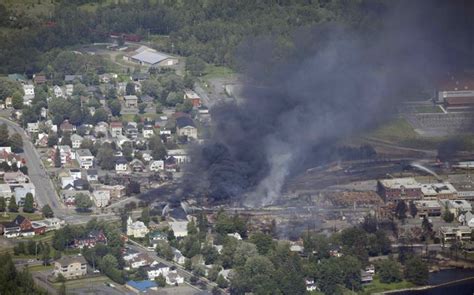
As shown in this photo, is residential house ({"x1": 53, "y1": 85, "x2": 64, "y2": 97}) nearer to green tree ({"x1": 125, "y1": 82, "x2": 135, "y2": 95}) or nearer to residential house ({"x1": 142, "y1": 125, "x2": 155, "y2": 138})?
green tree ({"x1": 125, "y1": 82, "x2": 135, "y2": 95})

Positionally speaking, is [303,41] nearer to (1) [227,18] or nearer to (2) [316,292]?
(1) [227,18]

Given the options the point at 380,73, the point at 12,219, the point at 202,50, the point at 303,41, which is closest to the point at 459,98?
the point at 380,73

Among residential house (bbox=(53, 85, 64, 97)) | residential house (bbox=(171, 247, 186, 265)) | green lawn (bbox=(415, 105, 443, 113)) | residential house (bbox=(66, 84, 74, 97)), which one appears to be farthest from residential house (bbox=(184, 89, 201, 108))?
residential house (bbox=(171, 247, 186, 265))

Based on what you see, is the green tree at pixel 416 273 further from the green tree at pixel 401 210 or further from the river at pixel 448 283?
the green tree at pixel 401 210

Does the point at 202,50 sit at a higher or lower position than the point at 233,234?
higher

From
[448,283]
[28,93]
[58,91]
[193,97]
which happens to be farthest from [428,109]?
[448,283]
